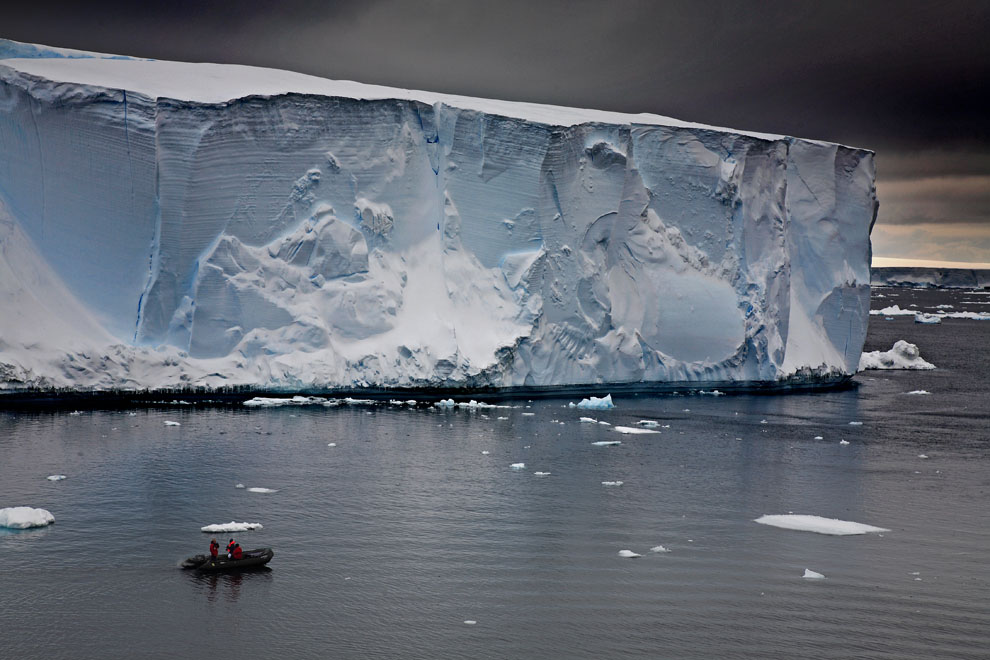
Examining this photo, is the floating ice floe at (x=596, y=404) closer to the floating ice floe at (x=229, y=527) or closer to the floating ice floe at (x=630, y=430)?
the floating ice floe at (x=630, y=430)

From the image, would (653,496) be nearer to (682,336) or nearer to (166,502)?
(166,502)

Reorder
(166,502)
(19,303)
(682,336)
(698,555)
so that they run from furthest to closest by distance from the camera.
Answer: (682,336), (19,303), (166,502), (698,555)

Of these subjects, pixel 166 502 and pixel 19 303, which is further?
pixel 19 303

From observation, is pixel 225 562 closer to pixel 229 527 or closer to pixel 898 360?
pixel 229 527

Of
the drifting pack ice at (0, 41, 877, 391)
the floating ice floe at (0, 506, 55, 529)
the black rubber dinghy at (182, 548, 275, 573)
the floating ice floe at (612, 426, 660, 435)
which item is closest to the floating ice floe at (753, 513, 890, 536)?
the floating ice floe at (612, 426, 660, 435)

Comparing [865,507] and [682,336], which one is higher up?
[682,336]

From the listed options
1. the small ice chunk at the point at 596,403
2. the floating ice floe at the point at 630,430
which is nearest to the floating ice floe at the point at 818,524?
the floating ice floe at the point at 630,430

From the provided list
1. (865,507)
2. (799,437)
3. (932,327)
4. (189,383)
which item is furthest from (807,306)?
(932,327)

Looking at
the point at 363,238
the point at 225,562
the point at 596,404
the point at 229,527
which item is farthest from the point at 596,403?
the point at 225,562
